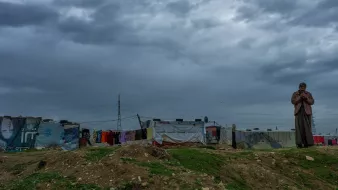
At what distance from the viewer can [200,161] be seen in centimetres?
1252

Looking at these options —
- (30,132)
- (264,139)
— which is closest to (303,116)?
(30,132)

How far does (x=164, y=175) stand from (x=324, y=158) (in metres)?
8.71

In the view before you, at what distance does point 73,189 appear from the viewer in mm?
9492

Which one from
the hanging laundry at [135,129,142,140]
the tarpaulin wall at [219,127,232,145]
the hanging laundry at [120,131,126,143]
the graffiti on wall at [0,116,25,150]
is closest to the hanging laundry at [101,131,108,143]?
the hanging laundry at [120,131,126,143]

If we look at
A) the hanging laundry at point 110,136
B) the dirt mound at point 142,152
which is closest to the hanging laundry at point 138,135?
the hanging laundry at point 110,136

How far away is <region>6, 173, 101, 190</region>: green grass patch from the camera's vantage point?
966 centimetres

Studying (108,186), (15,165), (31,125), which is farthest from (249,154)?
(31,125)

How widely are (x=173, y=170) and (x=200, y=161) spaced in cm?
193

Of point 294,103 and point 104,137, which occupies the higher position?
point 294,103

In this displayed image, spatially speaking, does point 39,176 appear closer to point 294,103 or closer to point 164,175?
point 164,175

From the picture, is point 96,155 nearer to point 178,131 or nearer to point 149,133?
point 149,133

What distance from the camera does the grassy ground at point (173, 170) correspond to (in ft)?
32.5

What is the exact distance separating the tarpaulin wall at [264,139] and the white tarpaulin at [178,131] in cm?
714

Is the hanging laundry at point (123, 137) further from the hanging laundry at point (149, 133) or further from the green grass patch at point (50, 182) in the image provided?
the green grass patch at point (50, 182)
